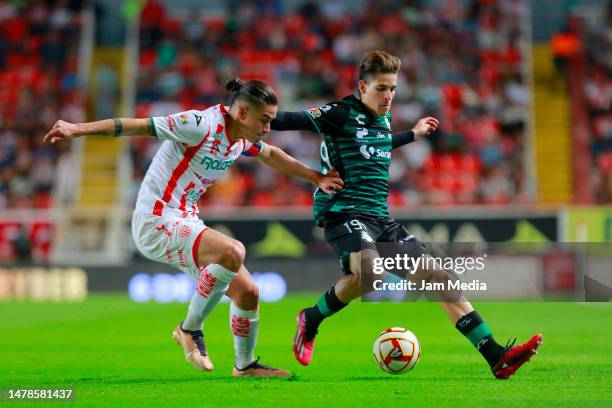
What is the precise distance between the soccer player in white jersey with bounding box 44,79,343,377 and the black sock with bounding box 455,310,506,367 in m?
1.33

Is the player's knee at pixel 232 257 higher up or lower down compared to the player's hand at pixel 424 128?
lower down

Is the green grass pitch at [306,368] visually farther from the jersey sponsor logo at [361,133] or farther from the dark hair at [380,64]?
the dark hair at [380,64]

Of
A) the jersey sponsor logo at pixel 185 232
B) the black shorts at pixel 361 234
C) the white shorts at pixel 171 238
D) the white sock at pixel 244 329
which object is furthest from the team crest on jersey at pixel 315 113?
the white sock at pixel 244 329

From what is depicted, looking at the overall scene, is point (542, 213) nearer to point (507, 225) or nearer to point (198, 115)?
point (507, 225)

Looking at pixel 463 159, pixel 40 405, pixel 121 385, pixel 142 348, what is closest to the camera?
pixel 40 405

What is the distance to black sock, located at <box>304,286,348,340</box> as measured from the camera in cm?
816

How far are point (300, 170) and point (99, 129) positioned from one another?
192 cm

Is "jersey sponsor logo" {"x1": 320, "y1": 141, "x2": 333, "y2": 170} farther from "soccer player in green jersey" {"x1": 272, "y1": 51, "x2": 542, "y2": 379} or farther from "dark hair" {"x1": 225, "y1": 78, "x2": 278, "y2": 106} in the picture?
"dark hair" {"x1": 225, "y1": 78, "x2": 278, "y2": 106}

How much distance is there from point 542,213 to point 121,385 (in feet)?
45.7

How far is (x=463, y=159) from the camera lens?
2186 cm

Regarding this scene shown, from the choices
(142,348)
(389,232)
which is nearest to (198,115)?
(389,232)

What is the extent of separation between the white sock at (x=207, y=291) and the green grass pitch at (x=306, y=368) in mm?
424

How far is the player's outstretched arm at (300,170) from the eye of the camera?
809cm

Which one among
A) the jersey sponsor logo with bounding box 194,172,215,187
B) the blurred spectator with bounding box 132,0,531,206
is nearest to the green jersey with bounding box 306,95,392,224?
the jersey sponsor logo with bounding box 194,172,215,187
